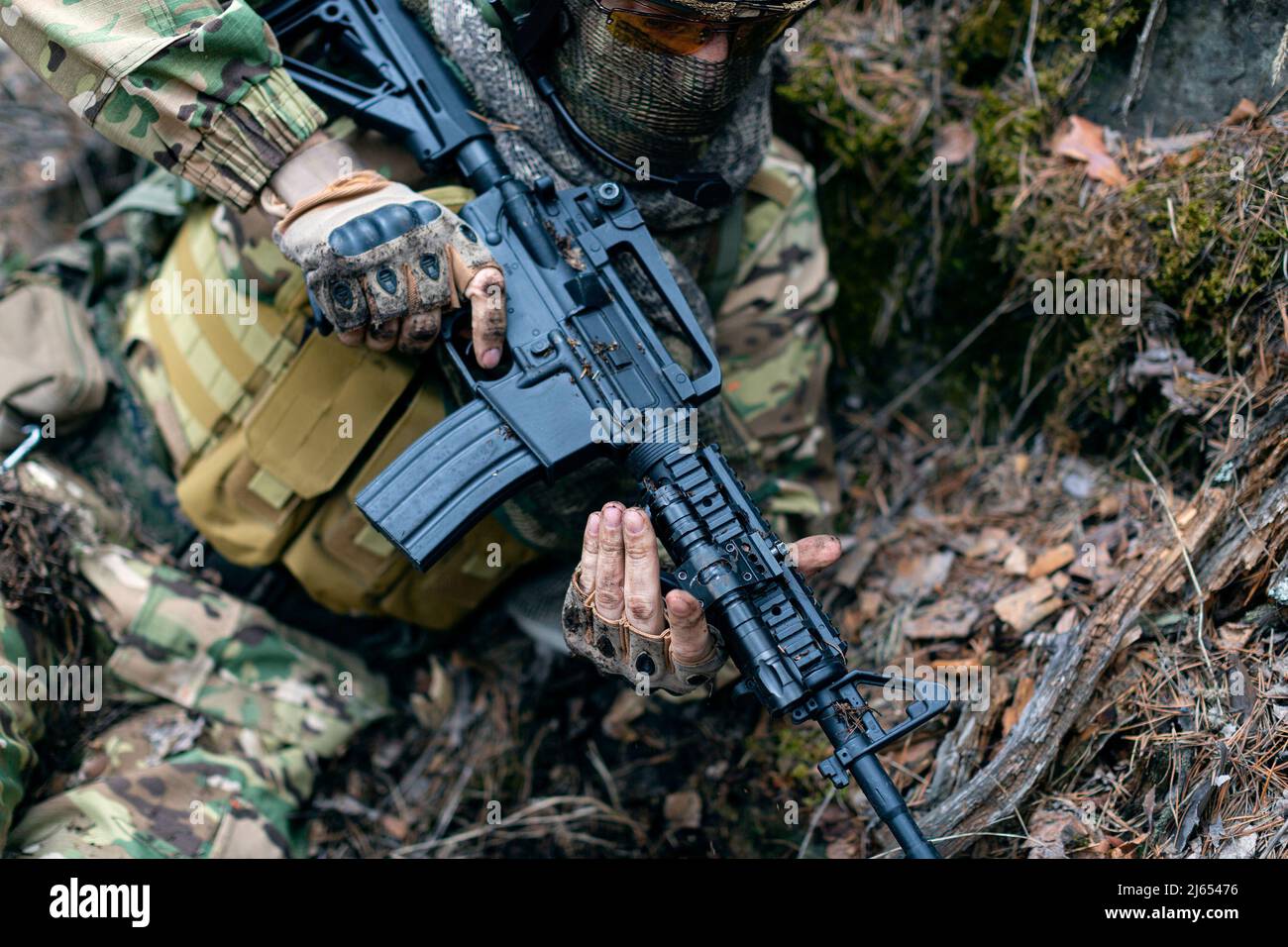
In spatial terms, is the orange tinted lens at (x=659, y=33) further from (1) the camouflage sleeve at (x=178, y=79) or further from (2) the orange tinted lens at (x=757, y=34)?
(1) the camouflage sleeve at (x=178, y=79)

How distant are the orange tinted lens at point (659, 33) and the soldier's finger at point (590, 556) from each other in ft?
4.14

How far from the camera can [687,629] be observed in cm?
259

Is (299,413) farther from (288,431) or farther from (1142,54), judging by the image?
(1142,54)

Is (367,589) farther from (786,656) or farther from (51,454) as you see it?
(786,656)

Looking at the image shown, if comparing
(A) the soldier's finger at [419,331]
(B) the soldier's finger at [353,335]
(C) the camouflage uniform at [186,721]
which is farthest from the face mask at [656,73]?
(C) the camouflage uniform at [186,721]

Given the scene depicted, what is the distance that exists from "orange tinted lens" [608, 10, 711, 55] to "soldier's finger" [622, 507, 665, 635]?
126cm

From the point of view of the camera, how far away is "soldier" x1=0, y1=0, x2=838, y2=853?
9.37ft

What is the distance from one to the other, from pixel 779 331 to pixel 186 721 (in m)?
2.44

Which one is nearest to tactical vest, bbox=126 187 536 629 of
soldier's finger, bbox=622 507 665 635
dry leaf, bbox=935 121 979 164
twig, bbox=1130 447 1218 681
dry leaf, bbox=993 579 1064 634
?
soldier's finger, bbox=622 507 665 635

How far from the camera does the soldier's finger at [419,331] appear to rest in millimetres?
2934

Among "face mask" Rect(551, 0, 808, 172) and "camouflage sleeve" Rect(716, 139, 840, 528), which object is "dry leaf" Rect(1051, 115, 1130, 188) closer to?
"camouflage sleeve" Rect(716, 139, 840, 528)

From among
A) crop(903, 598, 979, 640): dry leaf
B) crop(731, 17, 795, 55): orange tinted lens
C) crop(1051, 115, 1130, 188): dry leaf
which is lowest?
crop(903, 598, 979, 640): dry leaf
